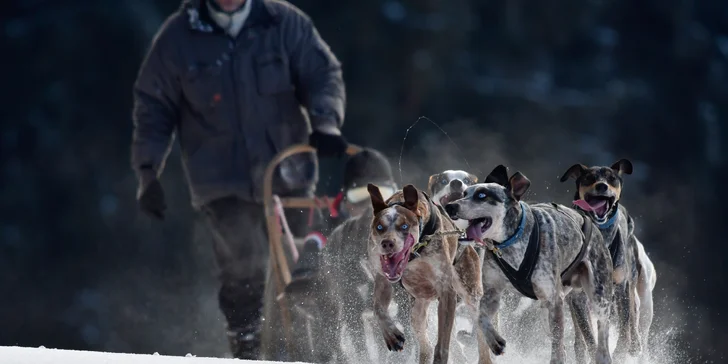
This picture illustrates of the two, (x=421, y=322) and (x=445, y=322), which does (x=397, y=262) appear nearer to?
(x=445, y=322)

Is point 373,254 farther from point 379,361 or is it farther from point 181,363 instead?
point 379,361

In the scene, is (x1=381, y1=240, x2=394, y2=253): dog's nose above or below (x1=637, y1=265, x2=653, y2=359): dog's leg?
above

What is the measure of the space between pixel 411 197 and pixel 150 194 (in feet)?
11.6

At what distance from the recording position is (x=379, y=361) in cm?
632

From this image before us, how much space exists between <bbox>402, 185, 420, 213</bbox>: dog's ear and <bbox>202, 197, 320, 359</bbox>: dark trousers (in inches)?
135

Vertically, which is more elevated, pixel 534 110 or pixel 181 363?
pixel 181 363

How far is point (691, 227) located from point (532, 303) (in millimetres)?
2610

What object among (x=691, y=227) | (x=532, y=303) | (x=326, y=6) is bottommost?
(x=691, y=227)

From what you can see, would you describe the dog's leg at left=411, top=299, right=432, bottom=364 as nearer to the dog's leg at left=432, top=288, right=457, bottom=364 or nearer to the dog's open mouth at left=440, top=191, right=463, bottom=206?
the dog's leg at left=432, top=288, right=457, bottom=364

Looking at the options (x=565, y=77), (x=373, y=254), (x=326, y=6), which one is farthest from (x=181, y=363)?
(x=565, y=77)

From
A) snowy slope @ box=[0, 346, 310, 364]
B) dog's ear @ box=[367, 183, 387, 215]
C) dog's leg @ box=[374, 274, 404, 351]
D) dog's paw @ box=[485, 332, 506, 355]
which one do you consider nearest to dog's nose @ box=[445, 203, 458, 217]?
dog's ear @ box=[367, 183, 387, 215]

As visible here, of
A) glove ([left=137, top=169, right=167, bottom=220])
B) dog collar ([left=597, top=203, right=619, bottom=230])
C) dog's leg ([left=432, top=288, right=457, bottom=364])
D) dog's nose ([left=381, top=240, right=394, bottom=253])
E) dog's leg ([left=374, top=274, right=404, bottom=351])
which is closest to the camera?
dog's nose ([left=381, top=240, right=394, bottom=253])

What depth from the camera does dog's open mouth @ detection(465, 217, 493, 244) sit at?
473cm

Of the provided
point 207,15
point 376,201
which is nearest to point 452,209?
point 376,201
